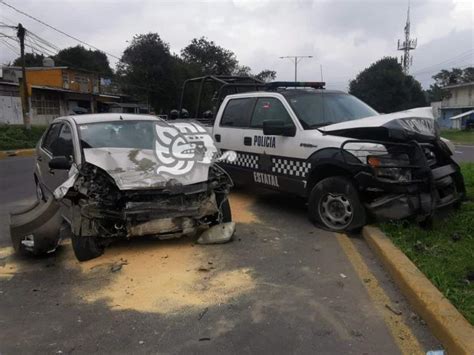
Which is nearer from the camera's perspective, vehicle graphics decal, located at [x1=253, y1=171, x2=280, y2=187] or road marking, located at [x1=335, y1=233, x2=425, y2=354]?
road marking, located at [x1=335, y1=233, x2=425, y2=354]

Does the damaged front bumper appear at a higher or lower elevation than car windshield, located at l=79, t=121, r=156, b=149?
lower

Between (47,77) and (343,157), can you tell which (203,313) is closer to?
(343,157)

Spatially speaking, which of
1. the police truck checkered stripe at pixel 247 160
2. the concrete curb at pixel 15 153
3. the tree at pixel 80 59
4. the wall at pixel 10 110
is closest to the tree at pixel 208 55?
the tree at pixel 80 59

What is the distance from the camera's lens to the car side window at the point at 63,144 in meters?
5.97

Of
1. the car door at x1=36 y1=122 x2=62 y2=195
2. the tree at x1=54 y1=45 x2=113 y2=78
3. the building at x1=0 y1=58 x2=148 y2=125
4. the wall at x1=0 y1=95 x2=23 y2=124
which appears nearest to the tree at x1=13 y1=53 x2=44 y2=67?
the tree at x1=54 y1=45 x2=113 y2=78

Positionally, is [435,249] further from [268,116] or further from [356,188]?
[268,116]

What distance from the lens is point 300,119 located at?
22.0 ft

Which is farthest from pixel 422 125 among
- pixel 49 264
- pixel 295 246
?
pixel 49 264

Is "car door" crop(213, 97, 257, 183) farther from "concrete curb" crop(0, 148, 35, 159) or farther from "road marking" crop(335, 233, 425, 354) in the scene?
"concrete curb" crop(0, 148, 35, 159)

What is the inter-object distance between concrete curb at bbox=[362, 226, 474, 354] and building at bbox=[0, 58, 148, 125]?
1230 inches

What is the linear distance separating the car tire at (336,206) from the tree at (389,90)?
43799 mm

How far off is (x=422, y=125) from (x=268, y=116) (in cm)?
231

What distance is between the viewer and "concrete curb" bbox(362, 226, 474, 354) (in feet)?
10.2

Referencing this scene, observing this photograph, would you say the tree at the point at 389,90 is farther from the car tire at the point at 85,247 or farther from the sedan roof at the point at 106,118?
the car tire at the point at 85,247
